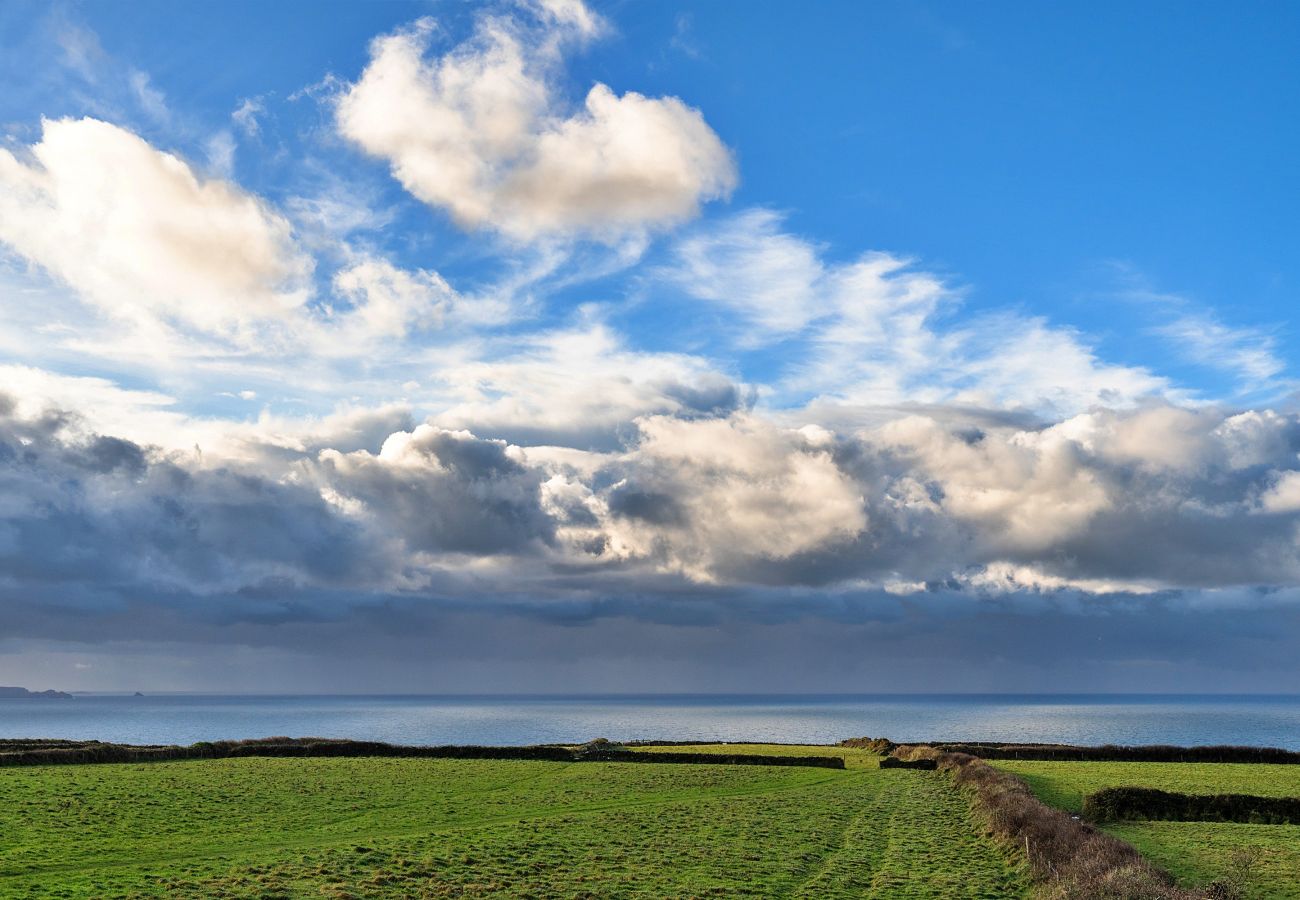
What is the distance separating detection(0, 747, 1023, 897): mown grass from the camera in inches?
1161

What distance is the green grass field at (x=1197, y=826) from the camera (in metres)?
33.8

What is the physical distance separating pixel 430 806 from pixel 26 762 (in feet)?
127

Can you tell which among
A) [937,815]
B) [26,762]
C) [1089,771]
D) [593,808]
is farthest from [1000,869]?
[26,762]

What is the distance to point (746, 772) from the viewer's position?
2906 inches

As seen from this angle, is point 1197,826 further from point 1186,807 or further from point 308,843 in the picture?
point 308,843

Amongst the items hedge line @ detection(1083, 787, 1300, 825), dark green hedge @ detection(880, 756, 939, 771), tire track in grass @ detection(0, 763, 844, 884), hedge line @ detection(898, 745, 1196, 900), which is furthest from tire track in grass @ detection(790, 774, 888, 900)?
dark green hedge @ detection(880, 756, 939, 771)

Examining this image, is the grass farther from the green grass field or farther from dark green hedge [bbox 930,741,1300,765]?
dark green hedge [bbox 930,741,1300,765]

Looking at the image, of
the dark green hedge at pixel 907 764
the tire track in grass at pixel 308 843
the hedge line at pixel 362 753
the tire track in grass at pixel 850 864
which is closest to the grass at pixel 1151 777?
the dark green hedge at pixel 907 764

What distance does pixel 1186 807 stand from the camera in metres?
50.7

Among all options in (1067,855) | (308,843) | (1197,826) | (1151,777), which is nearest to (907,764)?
(1151,777)

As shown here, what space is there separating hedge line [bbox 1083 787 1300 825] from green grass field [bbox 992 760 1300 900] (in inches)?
52.0

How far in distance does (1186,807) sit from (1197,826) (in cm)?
357

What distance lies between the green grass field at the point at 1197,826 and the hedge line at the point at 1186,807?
52.0 inches

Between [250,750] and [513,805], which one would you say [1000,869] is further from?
[250,750]
